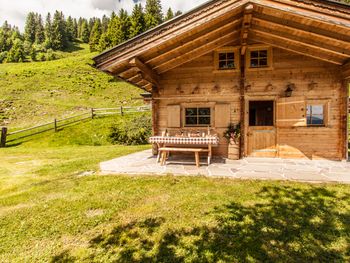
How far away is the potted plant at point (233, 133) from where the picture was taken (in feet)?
26.0

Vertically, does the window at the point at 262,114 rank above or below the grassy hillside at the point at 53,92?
below

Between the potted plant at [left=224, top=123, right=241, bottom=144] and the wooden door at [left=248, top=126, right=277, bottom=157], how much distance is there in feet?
2.11

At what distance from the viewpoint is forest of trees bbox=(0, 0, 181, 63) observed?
154 ft

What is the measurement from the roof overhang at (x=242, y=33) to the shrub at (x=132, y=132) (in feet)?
24.2

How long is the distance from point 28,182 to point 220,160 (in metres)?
6.32

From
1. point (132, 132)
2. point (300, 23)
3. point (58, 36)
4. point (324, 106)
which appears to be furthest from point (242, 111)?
point (58, 36)

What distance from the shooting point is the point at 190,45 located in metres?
7.40

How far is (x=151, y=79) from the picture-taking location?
7766mm

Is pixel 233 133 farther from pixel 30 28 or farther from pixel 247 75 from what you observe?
pixel 30 28

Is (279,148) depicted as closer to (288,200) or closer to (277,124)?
(277,124)

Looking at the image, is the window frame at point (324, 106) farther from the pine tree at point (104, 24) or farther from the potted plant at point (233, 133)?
the pine tree at point (104, 24)

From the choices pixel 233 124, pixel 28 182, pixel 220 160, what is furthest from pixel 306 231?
pixel 28 182

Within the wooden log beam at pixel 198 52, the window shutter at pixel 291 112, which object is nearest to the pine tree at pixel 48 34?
the wooden log beam at pixel 198 52

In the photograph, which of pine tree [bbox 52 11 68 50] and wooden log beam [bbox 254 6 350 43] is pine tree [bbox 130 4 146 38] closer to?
pine tree [bbox 52 11 68 50]
